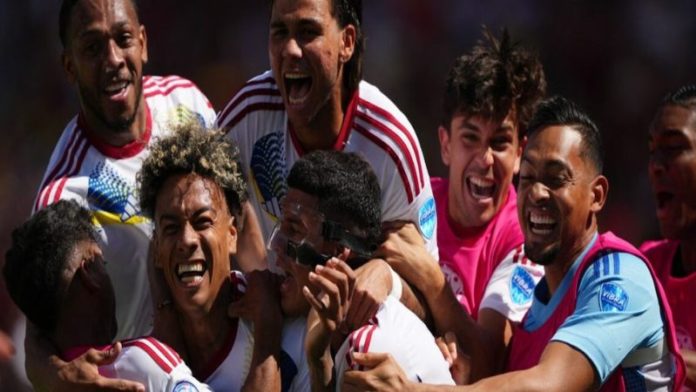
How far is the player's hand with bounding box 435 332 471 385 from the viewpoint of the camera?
4.97 metres

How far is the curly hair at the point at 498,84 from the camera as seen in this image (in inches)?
228

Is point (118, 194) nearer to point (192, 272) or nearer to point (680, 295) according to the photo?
point (192, 272)

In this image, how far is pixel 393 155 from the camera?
203 inches

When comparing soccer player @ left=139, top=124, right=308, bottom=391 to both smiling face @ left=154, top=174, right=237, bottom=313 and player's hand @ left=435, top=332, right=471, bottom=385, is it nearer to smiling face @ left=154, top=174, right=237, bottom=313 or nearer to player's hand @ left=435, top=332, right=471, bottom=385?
smiling face @ left=154, top=174, right=237, bottom=313

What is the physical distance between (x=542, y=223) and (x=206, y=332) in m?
1.20

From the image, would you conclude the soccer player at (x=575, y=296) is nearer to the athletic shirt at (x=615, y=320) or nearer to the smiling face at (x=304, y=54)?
the athletic shirt at (x=615, y=320)

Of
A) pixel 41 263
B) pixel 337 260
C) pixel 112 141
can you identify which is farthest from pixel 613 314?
pixel 112 141

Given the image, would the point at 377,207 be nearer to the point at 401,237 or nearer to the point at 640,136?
the point at 401,237

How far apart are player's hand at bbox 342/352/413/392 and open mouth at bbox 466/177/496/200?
1768 millimetres

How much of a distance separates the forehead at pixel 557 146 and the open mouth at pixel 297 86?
91cm

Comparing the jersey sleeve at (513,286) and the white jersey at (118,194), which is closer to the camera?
the jersey sleeve at (513,286)

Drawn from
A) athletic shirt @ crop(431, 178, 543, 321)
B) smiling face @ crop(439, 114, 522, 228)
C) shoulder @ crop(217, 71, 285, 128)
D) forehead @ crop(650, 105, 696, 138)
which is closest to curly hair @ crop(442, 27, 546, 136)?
smiling face @ crop(439, 114, 522, 228)

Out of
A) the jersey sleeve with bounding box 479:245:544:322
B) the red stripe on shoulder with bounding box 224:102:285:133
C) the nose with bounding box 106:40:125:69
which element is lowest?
the jersey sleeve with bounding box 479:245:544:322

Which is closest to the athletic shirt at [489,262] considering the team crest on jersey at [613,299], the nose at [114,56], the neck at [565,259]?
the neck at [565,259]
